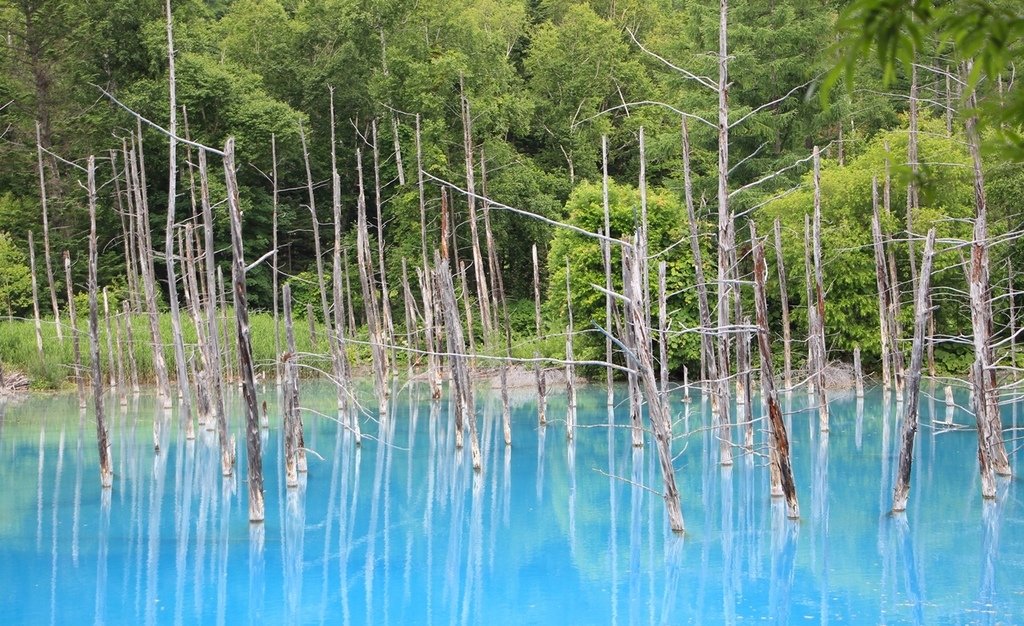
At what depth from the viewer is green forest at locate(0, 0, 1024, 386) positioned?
24062 millimetres

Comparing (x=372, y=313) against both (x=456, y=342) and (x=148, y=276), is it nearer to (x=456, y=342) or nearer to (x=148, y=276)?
(x=148, y=276)

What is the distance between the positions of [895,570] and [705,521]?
2.53m

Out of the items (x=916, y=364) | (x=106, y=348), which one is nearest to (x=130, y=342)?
(x=106, y=348)

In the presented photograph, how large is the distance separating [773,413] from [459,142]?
22.0 metres

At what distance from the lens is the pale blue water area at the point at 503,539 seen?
9062 millimetres

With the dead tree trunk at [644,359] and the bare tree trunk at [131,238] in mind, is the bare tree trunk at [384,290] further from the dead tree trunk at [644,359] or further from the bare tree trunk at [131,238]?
the dead tree trunk at [644,359]

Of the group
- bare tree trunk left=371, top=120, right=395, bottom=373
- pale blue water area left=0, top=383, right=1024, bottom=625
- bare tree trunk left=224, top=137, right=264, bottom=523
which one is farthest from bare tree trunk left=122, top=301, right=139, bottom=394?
bare tree trunk left=224, top=137, right=264, bottom=523

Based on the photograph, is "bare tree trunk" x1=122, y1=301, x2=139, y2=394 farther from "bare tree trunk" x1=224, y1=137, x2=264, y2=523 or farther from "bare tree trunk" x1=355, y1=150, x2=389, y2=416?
"bare tree trunk" x1=224, y1=137, x2=264, y2=523

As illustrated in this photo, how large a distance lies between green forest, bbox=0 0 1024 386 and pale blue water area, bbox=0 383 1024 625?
7142 mm

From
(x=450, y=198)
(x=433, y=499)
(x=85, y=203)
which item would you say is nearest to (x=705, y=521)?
(x=433, y=499)

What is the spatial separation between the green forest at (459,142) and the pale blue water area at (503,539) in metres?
7.14

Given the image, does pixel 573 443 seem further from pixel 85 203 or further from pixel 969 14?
pixel 85 203

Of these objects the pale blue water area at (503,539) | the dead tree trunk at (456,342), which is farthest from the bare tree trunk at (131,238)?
the dead tree trunk at (456,342)

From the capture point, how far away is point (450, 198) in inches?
1178
